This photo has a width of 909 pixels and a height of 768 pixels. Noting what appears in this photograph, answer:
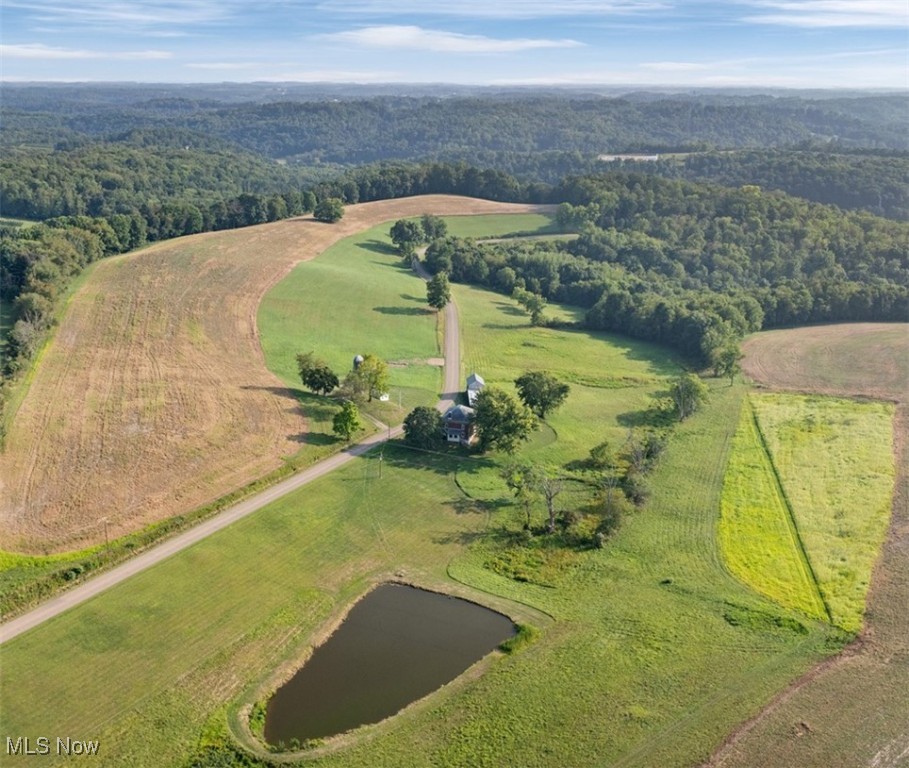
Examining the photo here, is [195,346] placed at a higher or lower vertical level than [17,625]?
higher

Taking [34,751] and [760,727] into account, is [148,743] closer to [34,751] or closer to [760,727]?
[34,751]

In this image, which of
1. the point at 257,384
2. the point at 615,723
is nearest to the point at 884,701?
the point at 615,723

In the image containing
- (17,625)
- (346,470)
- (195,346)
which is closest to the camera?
(17,625)

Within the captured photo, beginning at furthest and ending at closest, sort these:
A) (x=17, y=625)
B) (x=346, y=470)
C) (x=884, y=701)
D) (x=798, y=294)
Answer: (x=798, y=294) < (x=346, y=470) < (x=17, y=625) < (x=884, y=701)

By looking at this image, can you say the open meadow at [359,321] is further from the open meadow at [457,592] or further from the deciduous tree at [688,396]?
the deciduous tree at [688,396]

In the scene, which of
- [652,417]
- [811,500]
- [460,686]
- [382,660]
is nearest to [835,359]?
[652,417]

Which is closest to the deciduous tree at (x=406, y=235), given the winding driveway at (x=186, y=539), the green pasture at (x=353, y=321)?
the green pasture at (x=353, y=321)

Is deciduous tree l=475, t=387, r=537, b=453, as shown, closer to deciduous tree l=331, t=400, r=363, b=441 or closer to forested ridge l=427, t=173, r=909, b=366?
deciduous tree l=331, t=400, r=363, b=441
